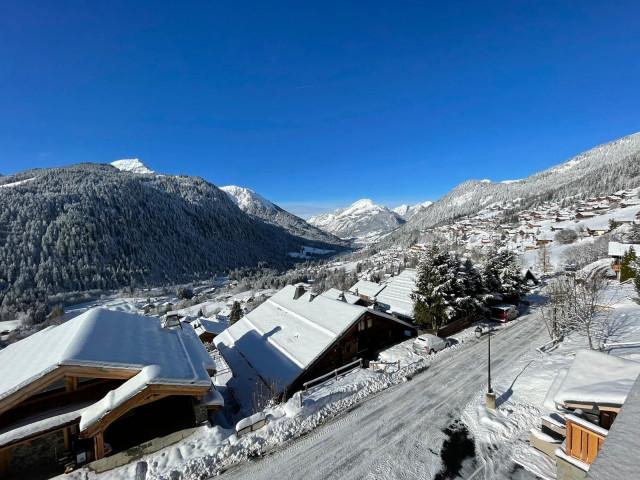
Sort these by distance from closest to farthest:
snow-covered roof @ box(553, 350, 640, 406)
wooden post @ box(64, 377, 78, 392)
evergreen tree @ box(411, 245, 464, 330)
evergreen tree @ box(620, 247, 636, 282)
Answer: snow-covered roof @ box(553, 350, 640, 406) < wooden post @ box(64, 377, 78, 392) < evergreen tree @ box(411, 245, 464, 330) < evergreen tree @ box(620, 247, 636, 282)

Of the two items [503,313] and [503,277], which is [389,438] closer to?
[503,313]

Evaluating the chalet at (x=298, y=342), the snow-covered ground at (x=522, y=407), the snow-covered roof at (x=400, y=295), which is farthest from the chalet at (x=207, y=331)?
the snow-covered ground at (x=522, y=407)

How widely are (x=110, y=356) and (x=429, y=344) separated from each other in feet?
70.2

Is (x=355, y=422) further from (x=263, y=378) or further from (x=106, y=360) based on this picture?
(x=106, y=360)

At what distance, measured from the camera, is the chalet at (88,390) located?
396 inches

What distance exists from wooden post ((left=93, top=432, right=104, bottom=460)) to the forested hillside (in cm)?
10634

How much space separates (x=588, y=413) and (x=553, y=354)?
44.8 ft

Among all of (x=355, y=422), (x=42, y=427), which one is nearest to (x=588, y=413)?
(x=355, y=422)

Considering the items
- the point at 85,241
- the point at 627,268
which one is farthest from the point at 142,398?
the point at 85,241

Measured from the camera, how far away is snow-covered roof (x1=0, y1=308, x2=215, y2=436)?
1045 cm

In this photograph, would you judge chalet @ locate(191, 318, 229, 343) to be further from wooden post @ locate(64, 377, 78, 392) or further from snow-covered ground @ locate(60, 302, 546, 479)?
wooden post @ locate(64, 377, 78, 392)

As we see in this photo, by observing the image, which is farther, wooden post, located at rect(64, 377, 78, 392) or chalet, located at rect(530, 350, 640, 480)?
wooden post, located at rect(64, 377, 78, 392)

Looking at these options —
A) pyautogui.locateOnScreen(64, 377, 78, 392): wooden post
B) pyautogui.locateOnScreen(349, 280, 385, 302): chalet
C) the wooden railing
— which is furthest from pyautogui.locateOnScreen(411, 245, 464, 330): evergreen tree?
pyautogui.locateOnScreen(64, 377, 78, 392): wooden post

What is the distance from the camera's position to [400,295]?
38.2m
